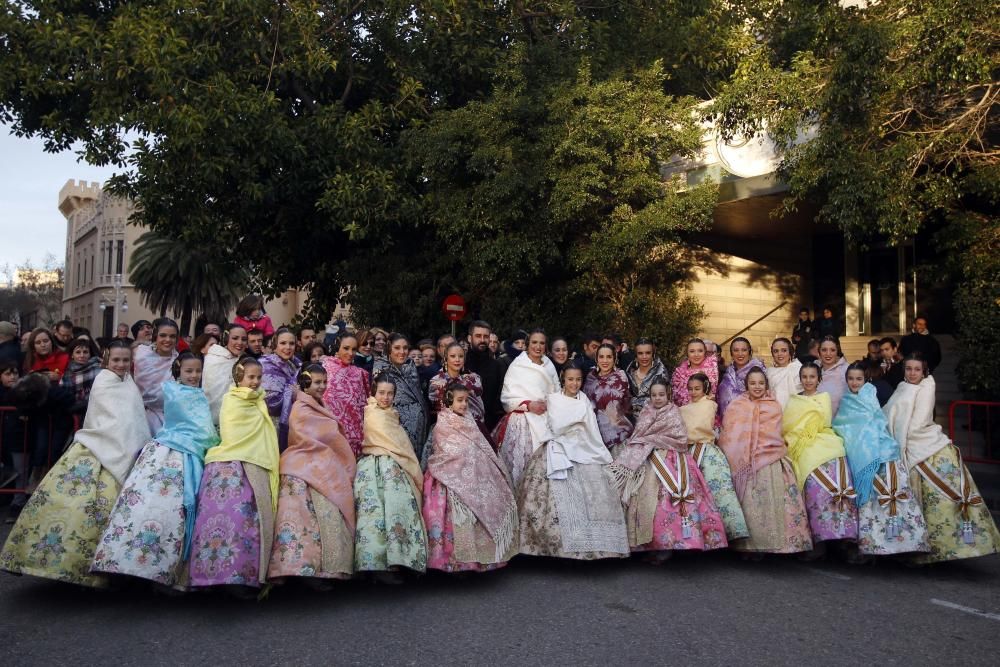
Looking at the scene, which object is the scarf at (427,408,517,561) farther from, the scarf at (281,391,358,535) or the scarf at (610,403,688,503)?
the scarf at (610,403,688,503)

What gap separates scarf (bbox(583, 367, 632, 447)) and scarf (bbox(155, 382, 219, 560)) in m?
3.23

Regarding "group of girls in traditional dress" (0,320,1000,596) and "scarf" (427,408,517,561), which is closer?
"group of girls in traditional dress" (0,320,1000,596)

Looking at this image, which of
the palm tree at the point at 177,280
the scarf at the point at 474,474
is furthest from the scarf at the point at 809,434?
the palm tree at the point at 177,280

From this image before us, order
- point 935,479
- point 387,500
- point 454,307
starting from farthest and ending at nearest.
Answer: point 454,307 → point 935,479 → point 387,500

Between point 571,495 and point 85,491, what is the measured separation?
3255mm

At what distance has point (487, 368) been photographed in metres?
8.09

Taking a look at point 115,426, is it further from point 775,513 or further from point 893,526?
point 893,526

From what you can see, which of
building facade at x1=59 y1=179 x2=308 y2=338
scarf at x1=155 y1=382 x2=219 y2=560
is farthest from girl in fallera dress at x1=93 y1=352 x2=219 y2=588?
building facade at x1=59 y1=179 x2=308 y2=338

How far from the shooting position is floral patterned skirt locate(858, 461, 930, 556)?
6.01 meters

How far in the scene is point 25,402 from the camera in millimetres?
7480

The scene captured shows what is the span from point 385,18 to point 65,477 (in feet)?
32.6

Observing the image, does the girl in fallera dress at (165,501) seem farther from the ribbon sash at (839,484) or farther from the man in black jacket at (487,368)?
the ribbon sash at (839,484)

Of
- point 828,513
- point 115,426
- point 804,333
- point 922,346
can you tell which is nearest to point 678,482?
point 828,513

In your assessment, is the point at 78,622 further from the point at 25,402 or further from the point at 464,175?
the point at 464,175
